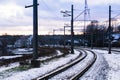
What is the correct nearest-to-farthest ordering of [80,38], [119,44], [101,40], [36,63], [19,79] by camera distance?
[19,79] < [36,63] < [119,44] < [101,40] < [80,38]

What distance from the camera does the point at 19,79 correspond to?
17109 millimetres

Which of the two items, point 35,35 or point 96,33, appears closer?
point 35,35

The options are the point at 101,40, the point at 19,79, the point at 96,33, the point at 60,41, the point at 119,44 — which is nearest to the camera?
the point at 19,79

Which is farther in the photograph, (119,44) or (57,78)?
(119,44)

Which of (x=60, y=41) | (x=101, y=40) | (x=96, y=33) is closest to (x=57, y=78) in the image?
(x=101, y=40)

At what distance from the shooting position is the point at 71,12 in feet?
206

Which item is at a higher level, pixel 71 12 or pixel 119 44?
pixel 71 12

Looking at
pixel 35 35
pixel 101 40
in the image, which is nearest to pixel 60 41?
pixel 101 40

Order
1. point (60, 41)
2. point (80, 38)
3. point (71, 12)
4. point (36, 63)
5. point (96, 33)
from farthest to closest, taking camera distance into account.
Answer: point (60, 41)
point (80, 38)
point (96, 33)
point (71, 12)
point (36, 63)

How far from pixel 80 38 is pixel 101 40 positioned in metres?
39.0

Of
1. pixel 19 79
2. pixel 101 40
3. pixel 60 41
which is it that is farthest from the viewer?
pixel 60 41

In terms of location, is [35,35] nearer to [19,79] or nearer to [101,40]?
[19,79]

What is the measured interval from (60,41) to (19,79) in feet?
563

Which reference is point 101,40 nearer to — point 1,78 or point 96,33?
point 96,33
